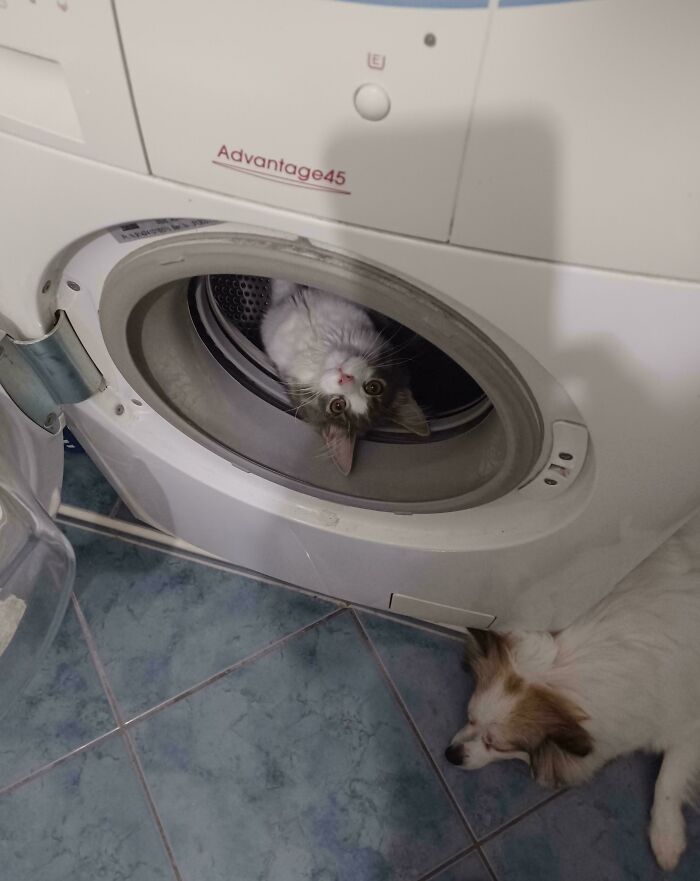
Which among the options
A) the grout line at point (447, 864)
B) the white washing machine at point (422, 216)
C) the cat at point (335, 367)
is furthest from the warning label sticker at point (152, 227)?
the grout line at point (447, 864)

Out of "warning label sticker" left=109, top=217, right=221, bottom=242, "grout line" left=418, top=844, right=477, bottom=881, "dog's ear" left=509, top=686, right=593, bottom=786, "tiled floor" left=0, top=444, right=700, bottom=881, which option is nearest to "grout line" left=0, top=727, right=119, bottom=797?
"tiled floor" left=0, top=444, right=700, bottom=881

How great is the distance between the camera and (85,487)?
1.19 m

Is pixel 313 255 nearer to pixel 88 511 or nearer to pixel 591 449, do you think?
pixel 591 449

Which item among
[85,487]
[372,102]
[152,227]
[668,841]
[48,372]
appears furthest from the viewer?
[85,487]

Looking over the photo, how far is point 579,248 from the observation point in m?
0.41

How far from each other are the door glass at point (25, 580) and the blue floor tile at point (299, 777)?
0.20 m

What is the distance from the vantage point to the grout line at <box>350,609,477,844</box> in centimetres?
95

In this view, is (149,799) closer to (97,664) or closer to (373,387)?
(97,664)

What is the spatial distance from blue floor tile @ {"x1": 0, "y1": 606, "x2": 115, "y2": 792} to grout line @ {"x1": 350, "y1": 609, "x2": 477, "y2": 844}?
15.8 inches

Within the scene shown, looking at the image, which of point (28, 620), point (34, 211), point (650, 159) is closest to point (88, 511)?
point (28, 620)

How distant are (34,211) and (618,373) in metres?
0.46

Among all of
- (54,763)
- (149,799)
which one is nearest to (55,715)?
(54,763)

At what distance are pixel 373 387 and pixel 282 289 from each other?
16 centimetres

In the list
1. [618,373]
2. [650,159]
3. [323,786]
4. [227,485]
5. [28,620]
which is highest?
[650,159]
